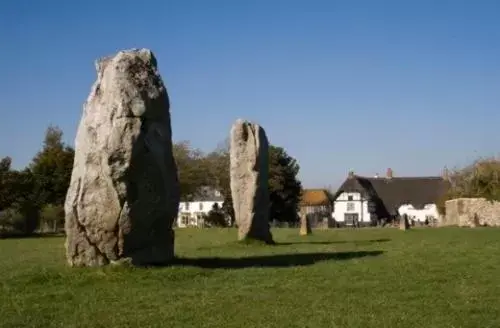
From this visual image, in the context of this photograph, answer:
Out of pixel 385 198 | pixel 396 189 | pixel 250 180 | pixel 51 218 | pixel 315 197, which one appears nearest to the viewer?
pixel 250 180

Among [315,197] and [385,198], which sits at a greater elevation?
[315,197]

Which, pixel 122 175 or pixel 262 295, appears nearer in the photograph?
pixel 262 295

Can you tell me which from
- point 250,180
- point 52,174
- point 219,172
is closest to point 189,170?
point 219,172

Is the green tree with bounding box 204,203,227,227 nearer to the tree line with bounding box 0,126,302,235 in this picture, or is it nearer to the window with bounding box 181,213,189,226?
the tree line with bounding box 0,126,302,235

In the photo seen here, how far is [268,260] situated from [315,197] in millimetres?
87157

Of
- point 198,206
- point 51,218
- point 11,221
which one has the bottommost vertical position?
point 11,221

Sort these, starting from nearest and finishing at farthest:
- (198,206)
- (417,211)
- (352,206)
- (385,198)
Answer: (352,206)
(417,211)
(385,198)
(198,206)

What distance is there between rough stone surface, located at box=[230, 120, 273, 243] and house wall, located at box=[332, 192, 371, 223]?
2678 inches

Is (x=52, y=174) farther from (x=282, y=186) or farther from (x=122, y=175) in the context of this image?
(x=122, y=175)

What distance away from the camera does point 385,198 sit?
96.2 metres

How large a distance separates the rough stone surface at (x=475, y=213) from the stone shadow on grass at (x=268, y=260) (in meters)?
29.5

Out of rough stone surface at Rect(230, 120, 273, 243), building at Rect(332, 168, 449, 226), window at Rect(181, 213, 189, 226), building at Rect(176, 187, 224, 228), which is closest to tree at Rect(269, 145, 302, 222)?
building at Rect(176, 187, 224, 228)

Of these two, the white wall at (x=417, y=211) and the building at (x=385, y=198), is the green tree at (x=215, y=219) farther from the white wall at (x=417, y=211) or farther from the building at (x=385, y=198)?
the white wall at (x=417, y=211)

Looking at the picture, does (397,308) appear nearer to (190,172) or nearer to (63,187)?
(63,187)
